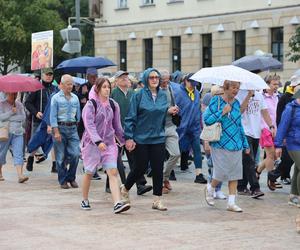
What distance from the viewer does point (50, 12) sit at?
47.8m

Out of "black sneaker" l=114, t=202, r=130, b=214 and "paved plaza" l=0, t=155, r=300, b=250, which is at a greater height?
"black sneaker" l=114, t=202, r=130, b=214

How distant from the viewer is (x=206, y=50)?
45.0 m

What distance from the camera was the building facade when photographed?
40.6 metres

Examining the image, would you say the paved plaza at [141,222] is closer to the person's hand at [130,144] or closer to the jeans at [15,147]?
the jeans at [15,147]

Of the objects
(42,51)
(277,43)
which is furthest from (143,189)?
(277,43)

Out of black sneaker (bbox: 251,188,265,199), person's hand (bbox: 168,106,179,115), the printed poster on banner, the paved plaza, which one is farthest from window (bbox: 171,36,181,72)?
black sneaker (bbox: 251,188,265,199)

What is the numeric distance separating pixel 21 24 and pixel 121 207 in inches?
1468

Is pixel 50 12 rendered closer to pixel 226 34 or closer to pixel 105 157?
pixel 226 34

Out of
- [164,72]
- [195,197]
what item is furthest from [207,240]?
[164,72]

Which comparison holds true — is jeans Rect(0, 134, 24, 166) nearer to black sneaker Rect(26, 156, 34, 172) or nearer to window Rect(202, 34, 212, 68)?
black sneaker Rect(26, 156, 34, 172)

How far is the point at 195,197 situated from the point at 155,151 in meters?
1.57

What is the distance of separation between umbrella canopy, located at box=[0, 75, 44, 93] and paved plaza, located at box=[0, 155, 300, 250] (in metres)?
1.57

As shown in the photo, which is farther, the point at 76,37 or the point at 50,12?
the point at 50,12

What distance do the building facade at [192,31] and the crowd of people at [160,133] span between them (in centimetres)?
2515
